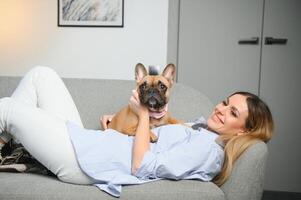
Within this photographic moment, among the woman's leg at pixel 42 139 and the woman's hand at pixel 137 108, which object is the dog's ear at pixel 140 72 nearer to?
the woman's hand at pixel 137 108

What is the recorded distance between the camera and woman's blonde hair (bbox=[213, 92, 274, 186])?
141cm

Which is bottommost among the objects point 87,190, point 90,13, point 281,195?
point 281,195

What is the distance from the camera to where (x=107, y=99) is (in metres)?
2.08

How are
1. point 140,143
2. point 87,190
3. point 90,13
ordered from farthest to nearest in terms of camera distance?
1. point 90,13
2. point 140,143
3. point 87,190

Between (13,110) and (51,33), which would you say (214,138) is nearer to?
(13,110)

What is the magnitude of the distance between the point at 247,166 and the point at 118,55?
1712 millimetres

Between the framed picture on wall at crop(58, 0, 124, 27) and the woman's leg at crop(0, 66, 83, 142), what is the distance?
1137mm

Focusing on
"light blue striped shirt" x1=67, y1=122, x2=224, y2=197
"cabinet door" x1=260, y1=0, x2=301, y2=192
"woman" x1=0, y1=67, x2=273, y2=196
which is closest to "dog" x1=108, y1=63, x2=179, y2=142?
"woman" x1=0, y1=67, x2=273, y2=196

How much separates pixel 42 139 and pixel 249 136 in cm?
89

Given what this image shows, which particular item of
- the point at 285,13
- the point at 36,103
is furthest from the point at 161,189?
the point at 285,13

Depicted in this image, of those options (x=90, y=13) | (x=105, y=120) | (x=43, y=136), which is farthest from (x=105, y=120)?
(x=90, y=13)

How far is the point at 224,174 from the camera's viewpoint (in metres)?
1.42

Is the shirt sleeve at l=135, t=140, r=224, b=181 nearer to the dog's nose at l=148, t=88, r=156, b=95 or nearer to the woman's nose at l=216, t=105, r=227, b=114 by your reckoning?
the woman's nose at l=216, t=105, r=227, b=114

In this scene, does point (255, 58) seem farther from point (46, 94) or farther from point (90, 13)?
point (46, 94)
